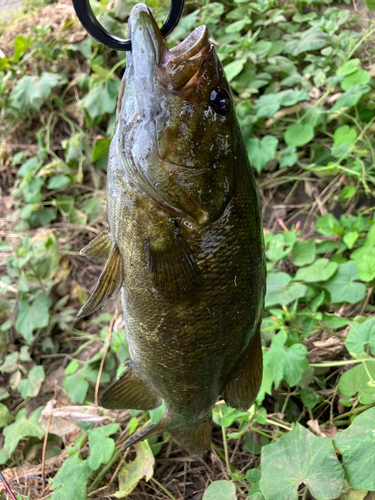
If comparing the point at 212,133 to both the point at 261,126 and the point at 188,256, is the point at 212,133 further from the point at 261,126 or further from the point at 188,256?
the point at 261,126

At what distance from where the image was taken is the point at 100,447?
1917mm

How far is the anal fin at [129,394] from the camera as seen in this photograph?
4.75 ft

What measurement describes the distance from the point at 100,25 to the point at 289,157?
226 centimetres

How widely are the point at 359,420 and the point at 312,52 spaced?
3.26 m

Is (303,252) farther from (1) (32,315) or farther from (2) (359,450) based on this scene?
(1) (32,315)

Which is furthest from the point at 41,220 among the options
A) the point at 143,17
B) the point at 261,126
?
the point at 143,17

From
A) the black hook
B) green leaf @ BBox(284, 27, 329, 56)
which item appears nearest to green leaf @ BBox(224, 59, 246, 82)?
green leaf @ BBox(284, 27, 329, 56)

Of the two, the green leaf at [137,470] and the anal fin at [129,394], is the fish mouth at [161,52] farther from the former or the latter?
the green leaf at [137,470]

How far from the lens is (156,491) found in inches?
80.4

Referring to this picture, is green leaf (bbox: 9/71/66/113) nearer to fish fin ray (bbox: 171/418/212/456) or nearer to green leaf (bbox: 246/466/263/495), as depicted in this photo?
fish fin ray (bbox: 171/418/212/456)

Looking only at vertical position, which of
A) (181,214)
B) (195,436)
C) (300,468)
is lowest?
(300,468)

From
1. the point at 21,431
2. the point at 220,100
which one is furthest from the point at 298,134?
the point at 21,431

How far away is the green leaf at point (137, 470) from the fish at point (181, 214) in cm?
93

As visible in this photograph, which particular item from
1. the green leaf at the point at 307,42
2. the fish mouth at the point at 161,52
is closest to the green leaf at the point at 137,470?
the fish mouth at the point at 161,52
